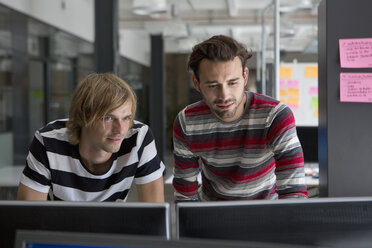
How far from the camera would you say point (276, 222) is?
3.06 ft

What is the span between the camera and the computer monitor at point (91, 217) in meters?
0.93

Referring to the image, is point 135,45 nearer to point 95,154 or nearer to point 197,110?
point 197,110

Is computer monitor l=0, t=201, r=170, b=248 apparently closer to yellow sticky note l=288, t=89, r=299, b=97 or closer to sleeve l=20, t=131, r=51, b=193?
sleeve l=20, t=131, r=51, b=193

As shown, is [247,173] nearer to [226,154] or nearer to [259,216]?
[226,154]

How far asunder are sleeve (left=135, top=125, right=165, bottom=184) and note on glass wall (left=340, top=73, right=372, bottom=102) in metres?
0.76

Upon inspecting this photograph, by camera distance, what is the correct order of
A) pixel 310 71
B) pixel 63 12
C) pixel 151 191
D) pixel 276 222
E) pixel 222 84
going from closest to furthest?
1. pixel 276 222
2. pixel 222 84
3. pixel 151 191
4. pixel 310 71
5. pixel 63 12

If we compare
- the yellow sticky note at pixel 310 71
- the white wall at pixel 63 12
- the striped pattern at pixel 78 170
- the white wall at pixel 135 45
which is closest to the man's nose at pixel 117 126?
the striped pattern at pixel 78 170

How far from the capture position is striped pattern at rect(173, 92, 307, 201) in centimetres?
161

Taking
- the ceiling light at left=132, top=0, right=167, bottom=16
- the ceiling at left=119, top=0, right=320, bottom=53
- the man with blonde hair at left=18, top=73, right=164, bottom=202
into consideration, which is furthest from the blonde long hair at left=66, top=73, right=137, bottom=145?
the ceiling at left=119, top=0, right=320, bottom=53

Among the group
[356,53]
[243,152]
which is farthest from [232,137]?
[356,53]

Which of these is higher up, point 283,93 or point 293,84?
point 293,84

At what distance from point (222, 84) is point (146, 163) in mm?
403

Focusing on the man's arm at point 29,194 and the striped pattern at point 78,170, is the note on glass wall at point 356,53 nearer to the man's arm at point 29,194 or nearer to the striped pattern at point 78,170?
the striped pattern at point 78,170

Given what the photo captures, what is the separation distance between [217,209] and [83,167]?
812mm
